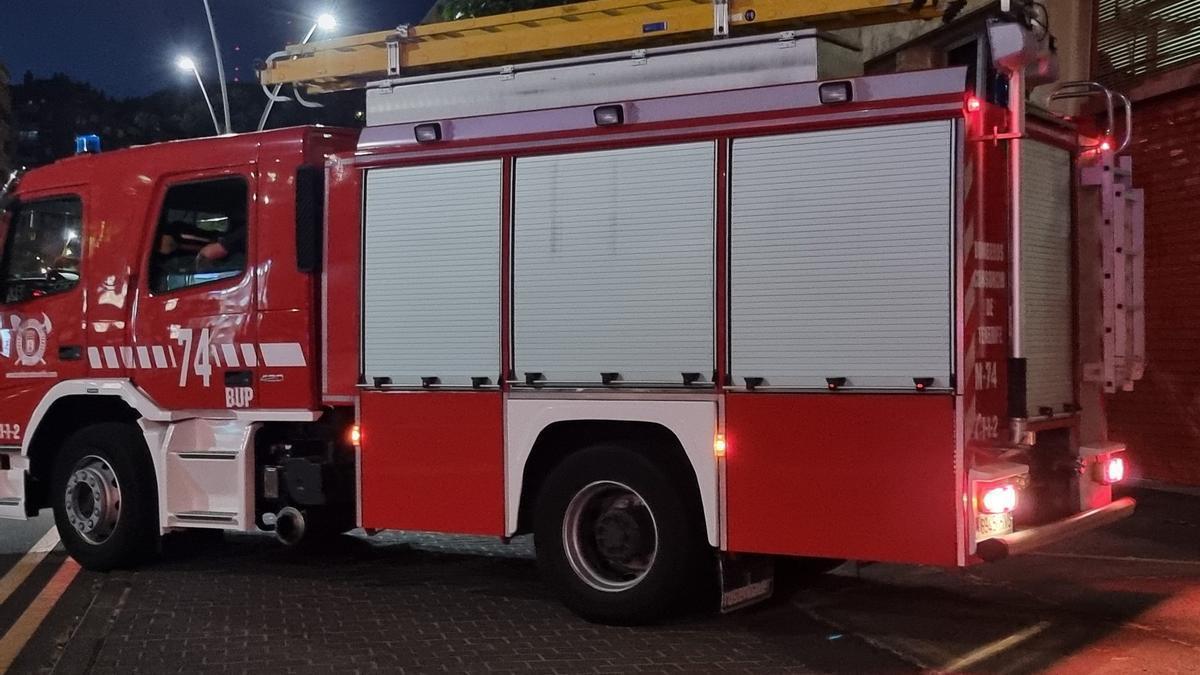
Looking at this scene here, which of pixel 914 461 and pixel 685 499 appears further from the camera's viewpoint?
pixel 685 499

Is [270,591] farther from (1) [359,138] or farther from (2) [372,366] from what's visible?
(1) [359,138]

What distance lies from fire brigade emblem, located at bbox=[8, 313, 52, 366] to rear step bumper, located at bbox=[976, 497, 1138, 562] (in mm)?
6408

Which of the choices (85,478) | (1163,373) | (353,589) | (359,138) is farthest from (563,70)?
(1163,373)

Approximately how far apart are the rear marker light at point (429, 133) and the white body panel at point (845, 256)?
1.82 meters

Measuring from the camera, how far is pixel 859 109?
5848mm

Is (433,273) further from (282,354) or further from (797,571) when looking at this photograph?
(797,571)

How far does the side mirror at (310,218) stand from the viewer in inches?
296

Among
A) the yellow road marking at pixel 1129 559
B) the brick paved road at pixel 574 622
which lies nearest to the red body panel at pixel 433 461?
the brick paved road at pixel 574 622

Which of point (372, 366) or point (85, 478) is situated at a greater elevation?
point (372, 366)

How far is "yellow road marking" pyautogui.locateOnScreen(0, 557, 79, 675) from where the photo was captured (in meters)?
6.40

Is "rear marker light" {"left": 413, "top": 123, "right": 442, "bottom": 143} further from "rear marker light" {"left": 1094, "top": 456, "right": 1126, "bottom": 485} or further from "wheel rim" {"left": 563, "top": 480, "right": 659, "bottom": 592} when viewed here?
"rear marker light" {"left": 1094, "top": 456, "right": 1126, "bottom": 485}

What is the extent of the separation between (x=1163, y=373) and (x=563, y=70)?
7.06 m

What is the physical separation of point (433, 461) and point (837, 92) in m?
3.00

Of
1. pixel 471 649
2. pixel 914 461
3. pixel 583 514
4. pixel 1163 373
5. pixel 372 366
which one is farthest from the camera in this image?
pixel 1163 373
